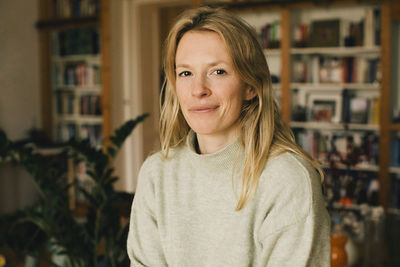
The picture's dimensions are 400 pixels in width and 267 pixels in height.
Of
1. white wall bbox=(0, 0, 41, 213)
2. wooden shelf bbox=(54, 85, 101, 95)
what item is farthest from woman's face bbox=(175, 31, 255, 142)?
wooden shelf bbox=(54, 85, 101, 95)

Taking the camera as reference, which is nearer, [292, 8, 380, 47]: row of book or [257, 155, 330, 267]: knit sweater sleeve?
[257, 155, 330, 267]: knit sweater sleeve

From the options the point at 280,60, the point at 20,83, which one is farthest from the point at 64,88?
the point at 280,60

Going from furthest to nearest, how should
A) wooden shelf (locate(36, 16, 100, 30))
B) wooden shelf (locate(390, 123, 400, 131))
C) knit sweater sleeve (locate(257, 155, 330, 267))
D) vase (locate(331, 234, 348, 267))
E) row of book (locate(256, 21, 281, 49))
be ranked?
wooden shelf (locate(36, 16, 100, 30)), row of book (locate(256, 21, 281, 49)), wooden shelf (locate(390, 123, 400, 131)), vase (locate(331, 234, 348, 267)), knit sweater sleeve (locate(257, 155, 330, 267))

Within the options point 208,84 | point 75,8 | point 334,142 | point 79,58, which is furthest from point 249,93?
point 75,8

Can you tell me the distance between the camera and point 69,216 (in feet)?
6.35

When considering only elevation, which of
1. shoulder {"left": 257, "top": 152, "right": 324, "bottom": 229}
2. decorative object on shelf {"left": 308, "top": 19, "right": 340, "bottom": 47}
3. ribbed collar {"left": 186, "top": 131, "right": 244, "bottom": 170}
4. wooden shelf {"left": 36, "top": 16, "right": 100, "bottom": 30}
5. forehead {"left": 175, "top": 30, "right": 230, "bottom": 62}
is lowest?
shoulder {"left": 257, "top": 152, "right": 324, "bottom": 229}

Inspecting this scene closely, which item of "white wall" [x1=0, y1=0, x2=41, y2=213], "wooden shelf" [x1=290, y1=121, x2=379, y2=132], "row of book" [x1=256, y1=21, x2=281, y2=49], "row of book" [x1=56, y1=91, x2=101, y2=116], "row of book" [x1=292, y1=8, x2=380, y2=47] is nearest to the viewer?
"row of book" [x1=292, y1=8, x2=380, y2=47]

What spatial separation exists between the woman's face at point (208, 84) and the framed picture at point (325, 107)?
323 cm

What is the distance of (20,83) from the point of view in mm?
5203

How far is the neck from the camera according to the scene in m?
1.23

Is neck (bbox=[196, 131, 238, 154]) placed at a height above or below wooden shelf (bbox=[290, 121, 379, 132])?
above

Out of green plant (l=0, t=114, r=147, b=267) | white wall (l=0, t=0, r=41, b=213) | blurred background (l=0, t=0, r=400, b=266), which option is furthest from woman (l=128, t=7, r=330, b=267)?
white wall (l=0, t=0, r=41, b=213)

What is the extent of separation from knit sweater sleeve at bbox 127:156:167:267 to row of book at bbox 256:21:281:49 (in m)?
3.28

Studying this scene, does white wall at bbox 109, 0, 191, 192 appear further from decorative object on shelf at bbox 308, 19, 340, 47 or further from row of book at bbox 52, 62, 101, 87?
decorative object on shelf at bbox 308, 19, 340, 47
